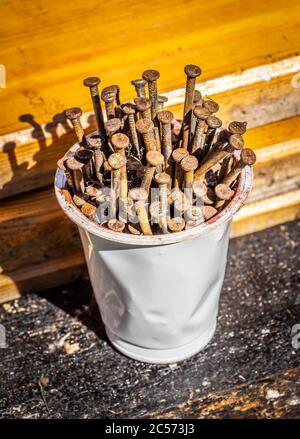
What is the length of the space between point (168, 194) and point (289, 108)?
0.61m

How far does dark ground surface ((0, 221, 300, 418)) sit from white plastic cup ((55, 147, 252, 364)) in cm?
6

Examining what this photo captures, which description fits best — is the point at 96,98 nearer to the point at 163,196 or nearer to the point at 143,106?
the point at 143,106

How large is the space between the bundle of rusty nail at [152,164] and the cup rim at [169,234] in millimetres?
19

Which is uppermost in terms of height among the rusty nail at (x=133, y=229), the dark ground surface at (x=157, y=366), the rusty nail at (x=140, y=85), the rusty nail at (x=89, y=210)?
the rusty nail at (x=140, y=85)

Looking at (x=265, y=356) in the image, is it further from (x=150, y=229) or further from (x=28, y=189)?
(x=28, y=189)

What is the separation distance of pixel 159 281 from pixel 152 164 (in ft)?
1.00

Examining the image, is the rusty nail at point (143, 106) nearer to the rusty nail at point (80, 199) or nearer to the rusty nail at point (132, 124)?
the rusty nail at point (132, 124)

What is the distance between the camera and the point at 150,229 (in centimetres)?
112

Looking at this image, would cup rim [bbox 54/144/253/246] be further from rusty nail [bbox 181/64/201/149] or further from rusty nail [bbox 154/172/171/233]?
rusty nail [bbox 181/64/201/149]

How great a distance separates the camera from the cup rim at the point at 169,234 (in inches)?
42.9

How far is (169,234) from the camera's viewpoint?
3.61 feet

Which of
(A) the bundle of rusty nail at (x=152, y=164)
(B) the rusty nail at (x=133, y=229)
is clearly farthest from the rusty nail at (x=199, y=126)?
(B) the rusty nail at (x=133, y=229)

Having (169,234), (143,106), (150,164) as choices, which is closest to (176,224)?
(169,234)

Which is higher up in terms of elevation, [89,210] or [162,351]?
[89,210]
